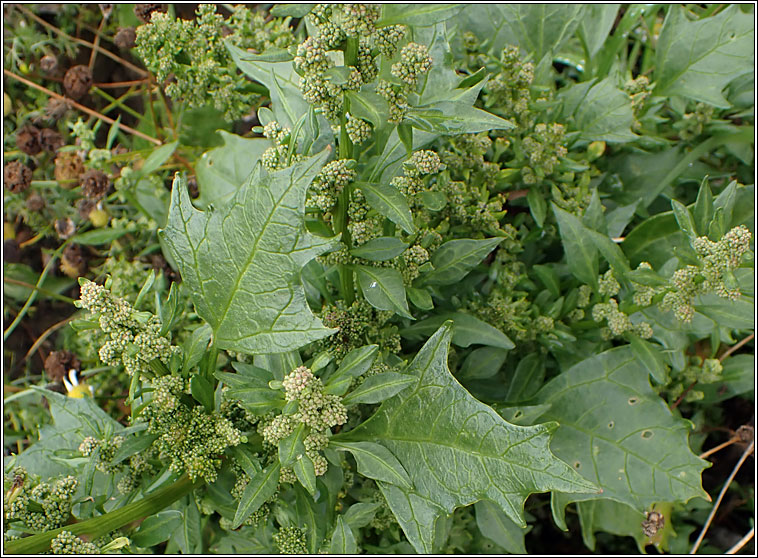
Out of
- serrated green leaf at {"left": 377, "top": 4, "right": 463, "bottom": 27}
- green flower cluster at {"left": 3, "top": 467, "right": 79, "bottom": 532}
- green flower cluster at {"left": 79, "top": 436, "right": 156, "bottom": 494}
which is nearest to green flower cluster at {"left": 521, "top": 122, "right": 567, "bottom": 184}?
serrated green leaf at {"left": 377, "top": 4, "right": 463, "bottom": 27}

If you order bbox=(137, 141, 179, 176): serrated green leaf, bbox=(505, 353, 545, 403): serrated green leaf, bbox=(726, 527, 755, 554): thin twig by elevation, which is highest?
bbox=(137, 141, 179, 176): serrated green leaf

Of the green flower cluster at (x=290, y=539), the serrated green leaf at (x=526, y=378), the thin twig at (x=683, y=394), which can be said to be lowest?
the green flower cluster at (x=290, y=539)

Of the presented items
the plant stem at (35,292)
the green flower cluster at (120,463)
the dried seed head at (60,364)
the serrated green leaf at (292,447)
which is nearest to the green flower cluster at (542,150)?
the serrated green leaf at (292,447)

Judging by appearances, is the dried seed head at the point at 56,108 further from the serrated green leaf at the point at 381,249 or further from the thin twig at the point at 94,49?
the serrated green leaf at the point at 381,249

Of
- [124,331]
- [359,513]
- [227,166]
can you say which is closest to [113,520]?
[124,331]

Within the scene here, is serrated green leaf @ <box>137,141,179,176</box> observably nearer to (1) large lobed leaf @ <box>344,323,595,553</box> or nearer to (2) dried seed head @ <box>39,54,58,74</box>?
(2) dried seed head @ <box>39,54,58,74</box>

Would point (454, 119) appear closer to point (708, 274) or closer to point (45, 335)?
point (708, 274)

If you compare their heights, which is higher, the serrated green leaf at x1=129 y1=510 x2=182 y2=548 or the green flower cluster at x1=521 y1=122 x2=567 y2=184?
the green flower cluster at x1=521 y1=122 x2=567 y2=184

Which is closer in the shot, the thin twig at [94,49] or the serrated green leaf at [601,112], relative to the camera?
the serrated green leaf at [601,112]
